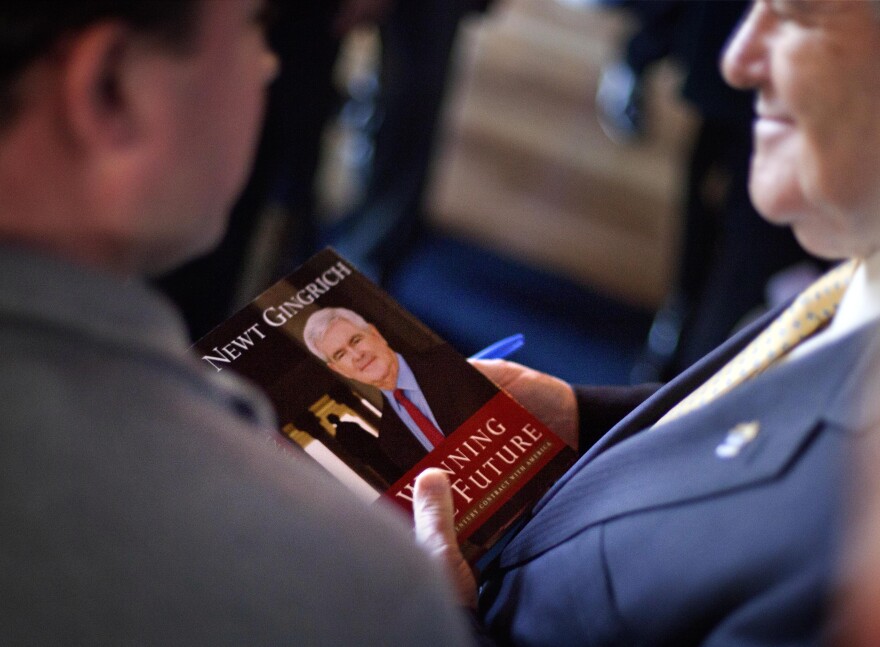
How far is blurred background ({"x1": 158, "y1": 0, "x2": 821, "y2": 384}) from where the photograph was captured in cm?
210

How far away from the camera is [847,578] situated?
2.21 ft

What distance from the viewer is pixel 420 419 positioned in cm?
91

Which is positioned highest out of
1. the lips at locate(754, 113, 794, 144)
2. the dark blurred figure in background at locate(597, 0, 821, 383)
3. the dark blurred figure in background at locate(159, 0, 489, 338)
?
the dark blurred figure in background at locate(159, 0, 489, 338)

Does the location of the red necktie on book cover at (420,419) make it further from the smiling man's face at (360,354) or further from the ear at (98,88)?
the ear at (98,88)

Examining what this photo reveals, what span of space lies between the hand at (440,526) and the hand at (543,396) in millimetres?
213

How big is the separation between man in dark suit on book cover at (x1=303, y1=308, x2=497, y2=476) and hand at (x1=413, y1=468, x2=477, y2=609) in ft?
0.12

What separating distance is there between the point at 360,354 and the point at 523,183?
2517 mm

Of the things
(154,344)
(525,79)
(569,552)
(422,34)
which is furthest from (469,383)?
(525,79)

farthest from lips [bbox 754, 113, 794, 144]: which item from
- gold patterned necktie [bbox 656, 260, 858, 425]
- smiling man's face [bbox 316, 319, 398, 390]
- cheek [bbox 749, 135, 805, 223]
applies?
smiling man's face [bbox 316, 319, 398, 390]

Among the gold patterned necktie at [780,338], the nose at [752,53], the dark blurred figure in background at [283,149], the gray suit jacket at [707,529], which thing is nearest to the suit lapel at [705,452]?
the gray suit jacket at [707,529]

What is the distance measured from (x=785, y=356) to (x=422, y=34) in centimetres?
164

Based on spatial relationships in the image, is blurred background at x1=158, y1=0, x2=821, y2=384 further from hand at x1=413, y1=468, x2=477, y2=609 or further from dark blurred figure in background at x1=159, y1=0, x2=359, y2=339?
hand at x1=413, y1=468, x2=477, y2=609

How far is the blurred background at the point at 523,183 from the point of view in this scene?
82.5 inches

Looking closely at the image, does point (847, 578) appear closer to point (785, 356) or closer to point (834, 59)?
point (785, 356)
